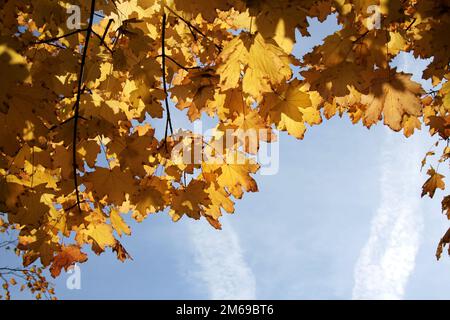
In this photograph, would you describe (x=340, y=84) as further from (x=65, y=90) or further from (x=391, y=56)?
(x=65, y=90)

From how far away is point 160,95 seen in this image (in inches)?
107

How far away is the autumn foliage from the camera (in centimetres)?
205

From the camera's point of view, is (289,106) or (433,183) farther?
(433,183)

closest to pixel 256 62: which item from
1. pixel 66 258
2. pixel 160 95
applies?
pixel 160 95

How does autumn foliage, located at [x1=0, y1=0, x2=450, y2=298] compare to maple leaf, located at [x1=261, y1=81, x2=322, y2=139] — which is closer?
autumn foliage, located at [x1=0, y1=0, x2=450, y2=298]

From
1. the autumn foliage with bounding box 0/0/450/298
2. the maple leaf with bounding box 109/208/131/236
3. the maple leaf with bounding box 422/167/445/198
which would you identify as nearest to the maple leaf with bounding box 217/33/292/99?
the autumn foliage with bounding box 0/0/450/298

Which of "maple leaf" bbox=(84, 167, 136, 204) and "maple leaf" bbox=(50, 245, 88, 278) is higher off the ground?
"maple leaf" bbox=(84, 167, 136, 204)

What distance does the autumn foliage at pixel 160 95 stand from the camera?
205 cm

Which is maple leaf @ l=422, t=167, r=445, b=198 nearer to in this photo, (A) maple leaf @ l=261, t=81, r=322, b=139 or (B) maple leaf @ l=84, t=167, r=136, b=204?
(A) maple leaf @ l=261, t=81, r=322, b=139

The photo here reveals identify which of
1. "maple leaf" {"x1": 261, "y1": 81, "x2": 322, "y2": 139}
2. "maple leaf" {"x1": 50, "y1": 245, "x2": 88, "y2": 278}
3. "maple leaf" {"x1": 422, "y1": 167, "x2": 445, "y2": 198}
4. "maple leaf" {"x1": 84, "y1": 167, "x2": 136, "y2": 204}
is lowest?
"maple leaf" {"x1": 50, "y1": 245, "x2": 88, "y2": 278}

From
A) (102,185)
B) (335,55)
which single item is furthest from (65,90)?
(335,55)

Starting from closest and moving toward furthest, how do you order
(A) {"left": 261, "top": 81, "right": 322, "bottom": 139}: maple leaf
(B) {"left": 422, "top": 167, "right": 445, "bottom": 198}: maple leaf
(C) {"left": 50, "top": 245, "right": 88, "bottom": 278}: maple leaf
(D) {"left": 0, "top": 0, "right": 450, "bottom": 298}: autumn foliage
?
(D) {"left": 0, "top": 0, "right": 450, "bottom": 298}: autumn foliage < (A) {"left": 261, "top": 81, "right": 322, "bottom": 139}: maple leaf < (C) {"left": 50, "top": 245, "right": 88, "bottom": 278}: maple leaf < (B) {"left": 422, "top": 167, "right": 445, "bottom": 198}: maple leaf

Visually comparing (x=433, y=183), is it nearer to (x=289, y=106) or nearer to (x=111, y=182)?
(x=289, y=106)
